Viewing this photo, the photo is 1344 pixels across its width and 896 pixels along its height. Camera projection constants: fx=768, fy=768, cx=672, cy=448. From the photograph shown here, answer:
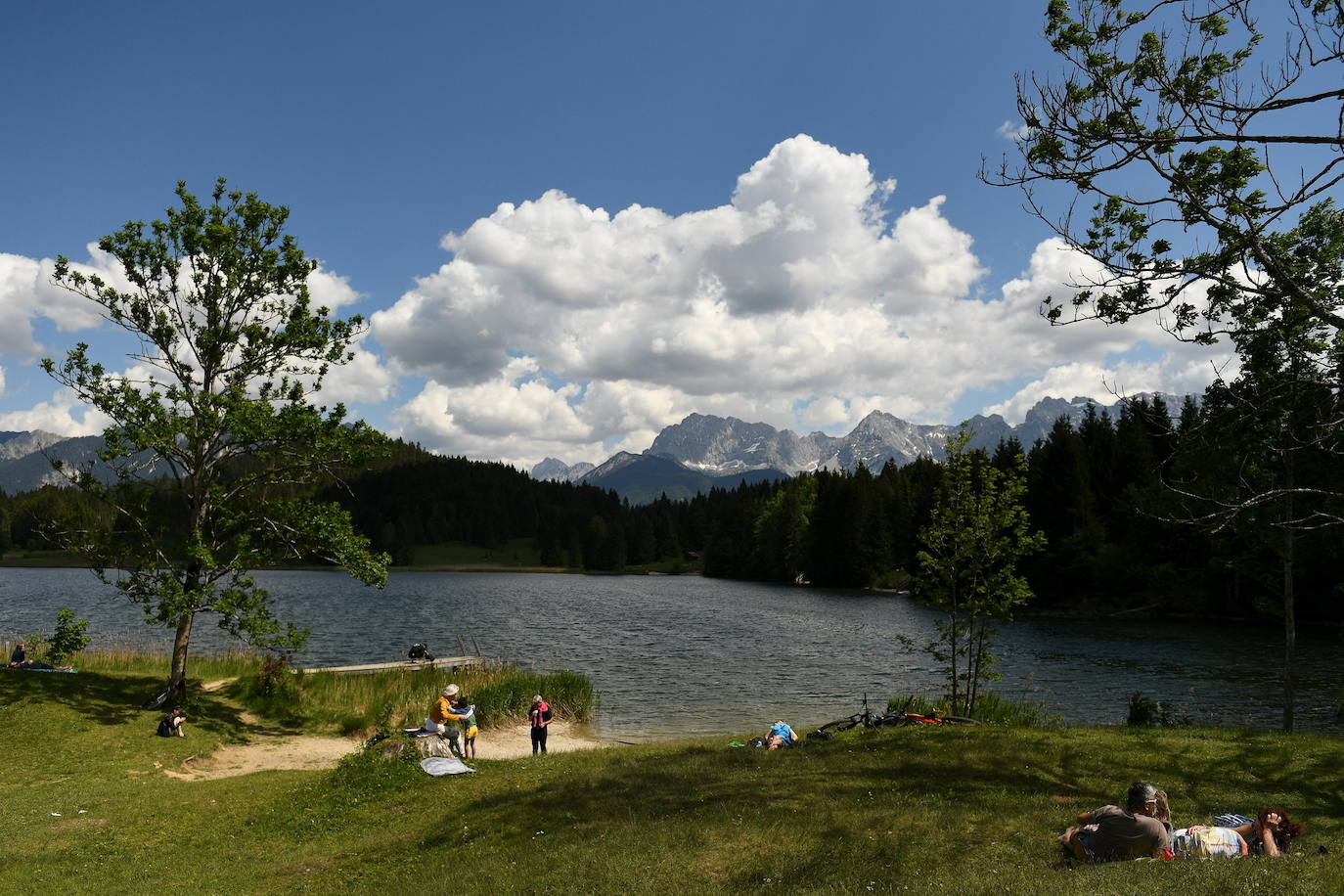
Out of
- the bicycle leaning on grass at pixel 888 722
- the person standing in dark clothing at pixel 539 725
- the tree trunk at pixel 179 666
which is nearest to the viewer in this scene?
the bicycle leaning on grass at pixel 888 722

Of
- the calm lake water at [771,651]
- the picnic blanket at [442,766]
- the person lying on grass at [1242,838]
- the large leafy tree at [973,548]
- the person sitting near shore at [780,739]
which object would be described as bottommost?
the calm lake water at [771,651]

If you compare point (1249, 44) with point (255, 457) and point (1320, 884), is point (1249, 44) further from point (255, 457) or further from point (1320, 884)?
point (255, 457)

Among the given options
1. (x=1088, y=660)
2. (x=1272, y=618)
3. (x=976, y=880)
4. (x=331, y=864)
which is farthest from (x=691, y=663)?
(x=1272, y=618)

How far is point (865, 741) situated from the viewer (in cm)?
1861

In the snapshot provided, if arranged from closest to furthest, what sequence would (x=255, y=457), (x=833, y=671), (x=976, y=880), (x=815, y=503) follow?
1. (x=976, y=880)
2. (x=255, y=457)
3. (x=833, y=671)
4. (x=815, y=503)

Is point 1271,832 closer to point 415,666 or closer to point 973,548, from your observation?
point 973,548

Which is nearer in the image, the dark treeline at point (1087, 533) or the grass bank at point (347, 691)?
the grass bank at point (347, 691)

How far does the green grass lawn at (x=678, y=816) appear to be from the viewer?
1019 cm

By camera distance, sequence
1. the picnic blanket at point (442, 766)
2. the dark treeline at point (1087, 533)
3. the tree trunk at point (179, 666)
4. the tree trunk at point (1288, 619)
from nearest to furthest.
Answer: the picnic blanket at point (442, 766), the tree trunk at point (1288, 619), the tree trunk at point (179, 666), the dark treeline at point (1087, 533)

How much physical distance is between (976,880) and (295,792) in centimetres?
1429

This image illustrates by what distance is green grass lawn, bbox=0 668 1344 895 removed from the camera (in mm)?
10188

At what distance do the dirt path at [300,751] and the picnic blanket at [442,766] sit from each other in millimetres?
3684

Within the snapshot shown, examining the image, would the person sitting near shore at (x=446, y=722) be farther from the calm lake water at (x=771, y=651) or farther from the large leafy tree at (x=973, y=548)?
the large leafy tree at (x=973, y=548)

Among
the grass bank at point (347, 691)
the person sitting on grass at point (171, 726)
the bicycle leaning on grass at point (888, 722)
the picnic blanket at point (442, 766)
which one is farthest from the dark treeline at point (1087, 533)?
the picnic blanket at point (442, 766)
